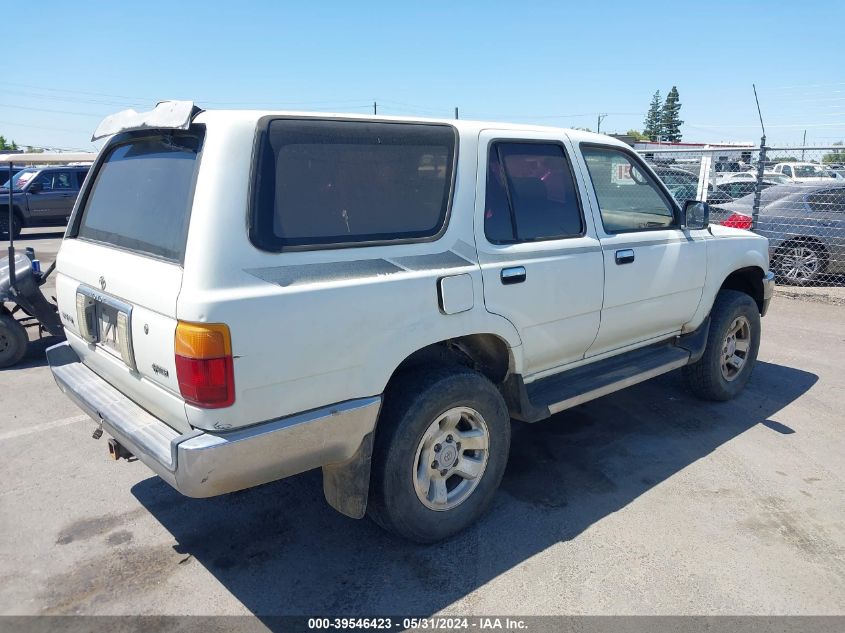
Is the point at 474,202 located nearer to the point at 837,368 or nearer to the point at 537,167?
the point at 537,167

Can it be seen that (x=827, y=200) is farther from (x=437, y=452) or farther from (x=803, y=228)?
(x=437, y=452)

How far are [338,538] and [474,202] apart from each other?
6.17 feet

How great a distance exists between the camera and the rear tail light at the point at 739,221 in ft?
32.9

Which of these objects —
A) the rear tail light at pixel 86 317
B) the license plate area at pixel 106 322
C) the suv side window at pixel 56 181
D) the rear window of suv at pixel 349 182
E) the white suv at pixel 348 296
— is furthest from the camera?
the suv side window at pixel 56 181

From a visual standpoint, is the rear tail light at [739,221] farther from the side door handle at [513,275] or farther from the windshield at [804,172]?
the side door handle at [513,275]

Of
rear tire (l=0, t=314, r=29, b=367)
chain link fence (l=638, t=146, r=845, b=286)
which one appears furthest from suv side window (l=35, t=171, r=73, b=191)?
chain link fence (l=638, t=146, r=845, b=286)

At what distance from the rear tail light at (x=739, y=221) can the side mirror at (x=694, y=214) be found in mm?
6146

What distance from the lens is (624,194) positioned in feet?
14.0

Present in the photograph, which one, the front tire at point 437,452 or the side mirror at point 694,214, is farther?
the side mirror at point 694,214

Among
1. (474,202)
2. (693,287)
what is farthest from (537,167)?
(693,287)

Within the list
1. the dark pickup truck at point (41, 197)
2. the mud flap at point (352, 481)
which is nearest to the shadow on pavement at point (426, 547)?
the mud flap at point (352, 481)

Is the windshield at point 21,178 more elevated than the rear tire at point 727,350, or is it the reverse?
the windshield at point 21,178

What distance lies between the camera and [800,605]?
9.34 ft

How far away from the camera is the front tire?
9.83 ft
